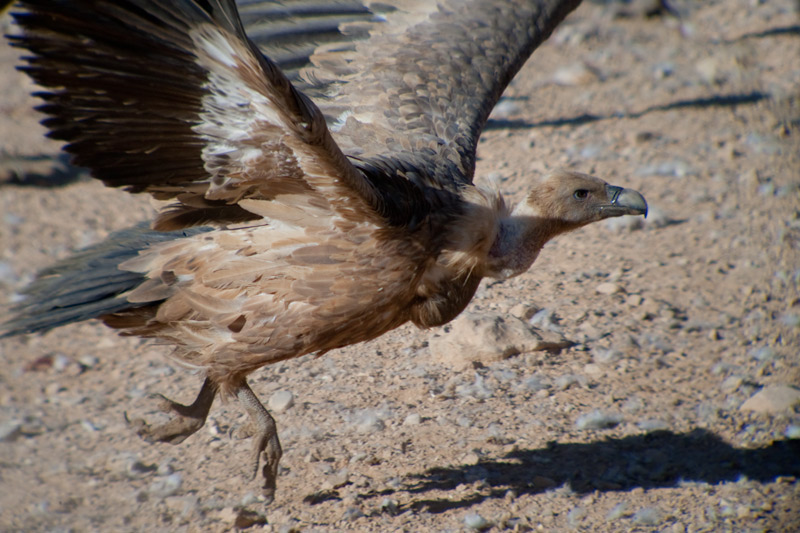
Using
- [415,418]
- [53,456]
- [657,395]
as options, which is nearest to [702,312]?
[657,395]

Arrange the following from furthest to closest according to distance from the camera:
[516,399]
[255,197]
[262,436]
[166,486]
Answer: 1. [516,399]
2. [166,486]
3. [262,436]
4. [255,197]

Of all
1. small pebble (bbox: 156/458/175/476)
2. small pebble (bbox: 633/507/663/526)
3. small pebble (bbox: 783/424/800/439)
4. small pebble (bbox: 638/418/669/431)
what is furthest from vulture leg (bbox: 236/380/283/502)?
small pebble (bbox: 783/424/800/439)

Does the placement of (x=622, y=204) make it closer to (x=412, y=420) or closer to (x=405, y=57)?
(x=412, y=420)

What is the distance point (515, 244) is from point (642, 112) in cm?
433

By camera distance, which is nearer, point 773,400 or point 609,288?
point 773,400

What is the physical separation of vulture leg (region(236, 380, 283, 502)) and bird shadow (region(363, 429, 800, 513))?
514 millimetres

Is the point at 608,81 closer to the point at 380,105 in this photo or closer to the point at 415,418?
the point at 380,105

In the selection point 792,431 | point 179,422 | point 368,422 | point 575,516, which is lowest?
point 792,431

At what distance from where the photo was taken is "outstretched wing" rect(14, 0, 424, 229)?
8.54 ft

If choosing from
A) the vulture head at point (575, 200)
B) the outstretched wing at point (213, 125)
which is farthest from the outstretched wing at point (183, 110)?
the vulture head at point (575, 200)

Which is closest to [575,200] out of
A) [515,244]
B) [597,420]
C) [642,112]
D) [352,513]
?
[515,244]

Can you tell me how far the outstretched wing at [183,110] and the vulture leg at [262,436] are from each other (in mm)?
1005

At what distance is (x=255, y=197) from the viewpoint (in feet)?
10.9

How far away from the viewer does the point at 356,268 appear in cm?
333
